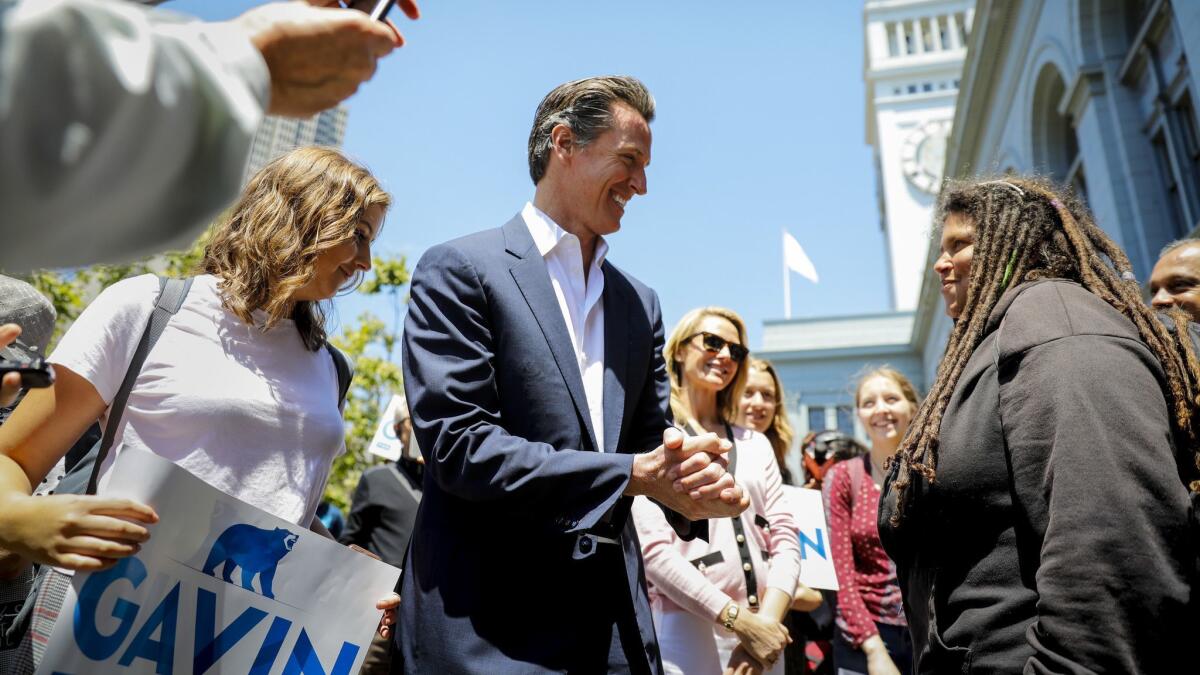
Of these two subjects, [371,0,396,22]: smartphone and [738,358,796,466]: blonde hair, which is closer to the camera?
[371,0,396,22]: smartphone

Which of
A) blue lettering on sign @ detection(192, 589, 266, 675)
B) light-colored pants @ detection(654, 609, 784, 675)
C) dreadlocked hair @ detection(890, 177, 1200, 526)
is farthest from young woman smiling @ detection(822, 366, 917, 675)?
blue lettering on sign @ detection(192, 589, 266, 675)

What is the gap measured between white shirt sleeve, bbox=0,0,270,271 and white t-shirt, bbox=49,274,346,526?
1.14 metres

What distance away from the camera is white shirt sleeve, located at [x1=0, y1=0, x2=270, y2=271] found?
69 cm

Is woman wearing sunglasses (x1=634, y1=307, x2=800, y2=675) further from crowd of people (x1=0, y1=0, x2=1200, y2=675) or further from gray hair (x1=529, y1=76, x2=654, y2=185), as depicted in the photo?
gray hair (x1=529, y1=76, x2=654, y2=185)

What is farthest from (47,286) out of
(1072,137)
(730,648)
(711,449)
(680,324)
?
(1072,137)

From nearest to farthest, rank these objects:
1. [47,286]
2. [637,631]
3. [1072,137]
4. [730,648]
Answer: [637,631], [730,648], [47,286], [1072,137]

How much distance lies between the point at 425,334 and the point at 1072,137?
17.0 metres

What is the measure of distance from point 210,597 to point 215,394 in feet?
1.60

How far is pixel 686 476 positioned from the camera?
1624 millimetres

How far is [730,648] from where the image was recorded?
308 cm

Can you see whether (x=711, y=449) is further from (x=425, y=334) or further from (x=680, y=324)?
(x=680, y=324)

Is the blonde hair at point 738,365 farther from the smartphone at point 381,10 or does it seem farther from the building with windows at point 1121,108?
the building with windows at point 1121,108

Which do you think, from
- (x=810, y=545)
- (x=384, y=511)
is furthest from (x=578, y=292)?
(x=384, y=511)

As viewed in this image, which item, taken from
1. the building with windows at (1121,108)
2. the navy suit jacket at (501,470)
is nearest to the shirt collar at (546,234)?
the navy suit jacket at (501,470)
